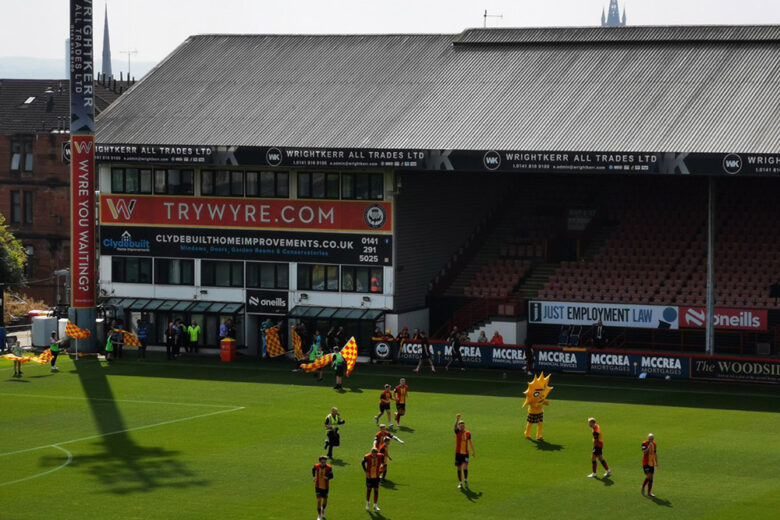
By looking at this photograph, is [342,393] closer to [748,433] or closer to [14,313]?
[748,433]

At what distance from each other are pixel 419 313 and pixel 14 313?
26067mm

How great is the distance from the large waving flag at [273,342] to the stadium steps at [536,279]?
10870mm

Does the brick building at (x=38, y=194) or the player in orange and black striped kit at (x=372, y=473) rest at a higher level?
the brick building at (x=38, y=194)

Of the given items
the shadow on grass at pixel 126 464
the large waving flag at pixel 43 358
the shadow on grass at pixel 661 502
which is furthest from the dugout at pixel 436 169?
the shadow on grass at pixel 661 502

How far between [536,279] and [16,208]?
42.5 meters

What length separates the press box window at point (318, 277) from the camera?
58500 millimetres

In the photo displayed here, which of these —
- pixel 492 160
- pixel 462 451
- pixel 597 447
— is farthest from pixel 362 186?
pixel 462 451

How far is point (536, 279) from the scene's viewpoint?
201ft

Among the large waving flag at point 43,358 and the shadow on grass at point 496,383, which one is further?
the large waving flag at point 43,358

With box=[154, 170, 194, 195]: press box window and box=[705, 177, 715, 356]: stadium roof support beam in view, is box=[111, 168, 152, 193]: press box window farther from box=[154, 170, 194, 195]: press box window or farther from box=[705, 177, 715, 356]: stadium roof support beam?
box=[705, 177, 715, 356]: stadium roof support beam

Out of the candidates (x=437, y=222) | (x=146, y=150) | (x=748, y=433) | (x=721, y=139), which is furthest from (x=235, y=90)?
(x=748, y=433)

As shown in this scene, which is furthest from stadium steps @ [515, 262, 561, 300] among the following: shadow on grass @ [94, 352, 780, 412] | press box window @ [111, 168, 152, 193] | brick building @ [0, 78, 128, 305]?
brick building @ [0, 78, 128, 305]

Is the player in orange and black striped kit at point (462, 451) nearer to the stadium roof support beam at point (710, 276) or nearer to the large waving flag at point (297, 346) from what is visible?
the stadium roof support beam at point (710, 276)

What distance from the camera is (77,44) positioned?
194 feet
